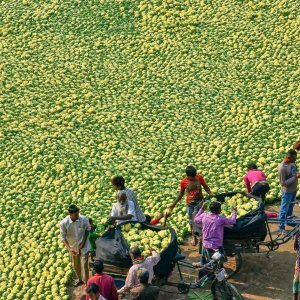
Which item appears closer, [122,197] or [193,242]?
[122,197]

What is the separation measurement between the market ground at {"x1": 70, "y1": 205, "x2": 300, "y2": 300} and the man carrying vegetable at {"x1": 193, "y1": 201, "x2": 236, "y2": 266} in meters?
0.77

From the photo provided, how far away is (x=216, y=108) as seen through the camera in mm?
17188

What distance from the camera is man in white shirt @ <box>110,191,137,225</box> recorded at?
12398 millimetres

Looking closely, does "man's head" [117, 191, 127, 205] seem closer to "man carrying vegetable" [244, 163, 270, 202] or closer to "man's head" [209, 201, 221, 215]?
"man's head" [209, 201, 221, 215]

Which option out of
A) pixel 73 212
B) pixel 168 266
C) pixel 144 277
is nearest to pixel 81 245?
pixel 73 212

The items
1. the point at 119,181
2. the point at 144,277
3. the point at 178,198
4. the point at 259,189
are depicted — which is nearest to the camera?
the point at 144,277

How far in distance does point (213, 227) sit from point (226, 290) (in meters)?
0.87

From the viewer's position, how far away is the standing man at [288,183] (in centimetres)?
1291

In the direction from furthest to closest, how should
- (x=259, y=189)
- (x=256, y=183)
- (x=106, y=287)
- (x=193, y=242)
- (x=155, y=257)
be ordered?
(x=193, y=242)
(x=256, y=183)
(x=259, y=189)
(x=155, y=257)
(x=106, y=287)

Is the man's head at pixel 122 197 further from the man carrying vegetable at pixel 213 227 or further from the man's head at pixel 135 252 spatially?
the man's head at pixel 135 252

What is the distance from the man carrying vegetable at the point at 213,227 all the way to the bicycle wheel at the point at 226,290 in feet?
1.58

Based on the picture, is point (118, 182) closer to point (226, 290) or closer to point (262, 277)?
point (226, 290)

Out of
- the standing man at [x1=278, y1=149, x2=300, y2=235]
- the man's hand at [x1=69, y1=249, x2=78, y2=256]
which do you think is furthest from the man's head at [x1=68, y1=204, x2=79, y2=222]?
the standing man at [x1=278, y1=149, x2=300, y2=235]

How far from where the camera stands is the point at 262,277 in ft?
40.4
